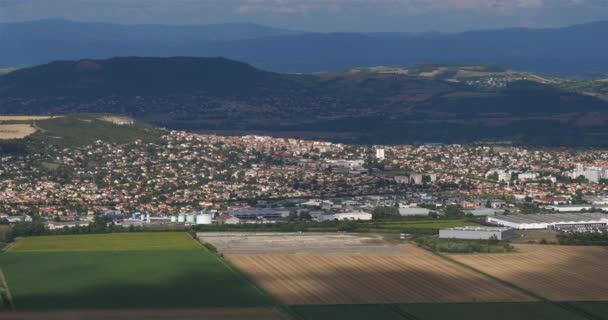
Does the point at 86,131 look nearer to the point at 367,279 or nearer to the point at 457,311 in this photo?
the point at 367,279

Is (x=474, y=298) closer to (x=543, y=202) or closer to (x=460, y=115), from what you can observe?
(x=543, y=202)

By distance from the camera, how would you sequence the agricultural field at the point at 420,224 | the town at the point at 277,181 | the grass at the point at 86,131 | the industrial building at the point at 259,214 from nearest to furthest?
the agricultural field at the point at 420,224, the industrial building at the point at 259,214, the town at the point at 277,181, the grass at the point at 86,131

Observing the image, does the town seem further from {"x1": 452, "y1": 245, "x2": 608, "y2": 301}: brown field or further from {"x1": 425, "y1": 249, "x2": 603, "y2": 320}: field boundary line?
{"x1": 425, "y1": 249, "x2": 603, "y2": 320}: field boundary line

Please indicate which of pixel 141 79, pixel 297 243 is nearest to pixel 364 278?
pixel 297 243

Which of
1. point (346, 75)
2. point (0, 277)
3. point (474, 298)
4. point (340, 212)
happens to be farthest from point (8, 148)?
point (346, 75)

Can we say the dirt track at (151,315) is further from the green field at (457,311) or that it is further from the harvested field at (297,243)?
the harvested field at (297,243)

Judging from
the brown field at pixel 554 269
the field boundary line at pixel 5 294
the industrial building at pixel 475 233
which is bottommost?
the industrial building at pixel 475 233

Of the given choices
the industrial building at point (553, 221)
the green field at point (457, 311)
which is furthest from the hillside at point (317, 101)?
the green field at point (457, 311)

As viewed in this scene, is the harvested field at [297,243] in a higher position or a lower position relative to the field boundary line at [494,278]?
lower

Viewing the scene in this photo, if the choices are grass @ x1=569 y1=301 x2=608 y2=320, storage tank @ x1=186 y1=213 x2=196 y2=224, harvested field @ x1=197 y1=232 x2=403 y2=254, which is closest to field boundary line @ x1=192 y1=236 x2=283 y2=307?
harvested field @ x1=197 y1=232 x2=403 y2=254
